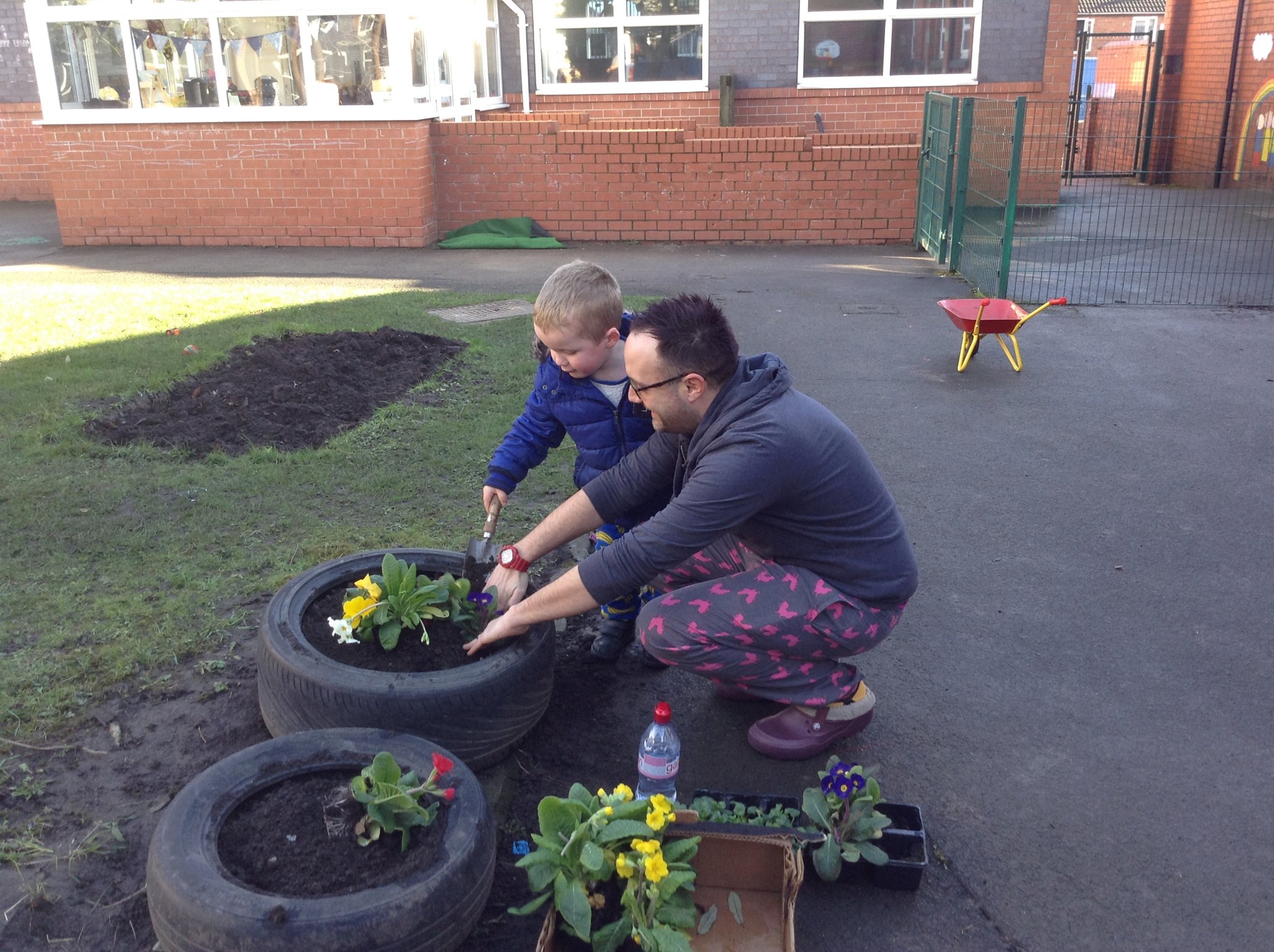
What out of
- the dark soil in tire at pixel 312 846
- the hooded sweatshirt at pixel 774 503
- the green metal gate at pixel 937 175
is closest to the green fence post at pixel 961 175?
the green metal gate at pixel 937 175

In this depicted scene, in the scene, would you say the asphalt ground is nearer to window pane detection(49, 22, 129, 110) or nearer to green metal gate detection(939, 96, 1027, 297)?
green metal gate detection(939, 96, 1027, 297)

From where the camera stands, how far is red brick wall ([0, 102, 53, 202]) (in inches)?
685

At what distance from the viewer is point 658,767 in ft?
9.46

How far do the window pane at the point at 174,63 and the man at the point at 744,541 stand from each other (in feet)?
Answer: 37.0

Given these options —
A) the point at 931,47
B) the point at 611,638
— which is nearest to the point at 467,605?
the point at 611,638

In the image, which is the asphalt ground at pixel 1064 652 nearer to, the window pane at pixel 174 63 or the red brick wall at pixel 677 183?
the red brick wall at pixel 677 183

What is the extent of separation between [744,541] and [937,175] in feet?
32.1

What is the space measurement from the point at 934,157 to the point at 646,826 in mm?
11139

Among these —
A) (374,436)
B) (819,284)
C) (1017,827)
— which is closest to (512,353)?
(374,436)

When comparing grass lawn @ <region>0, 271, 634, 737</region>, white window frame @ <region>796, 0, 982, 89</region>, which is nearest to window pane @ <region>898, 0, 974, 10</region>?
white window frame @ <region>796, 0, 982, 89</region>

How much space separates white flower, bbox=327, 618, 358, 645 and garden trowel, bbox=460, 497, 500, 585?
429 millimetres

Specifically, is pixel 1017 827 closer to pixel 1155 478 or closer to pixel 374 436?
pixel 1155 478

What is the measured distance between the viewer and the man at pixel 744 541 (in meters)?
2.85

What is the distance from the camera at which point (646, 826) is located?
229 centimetres
